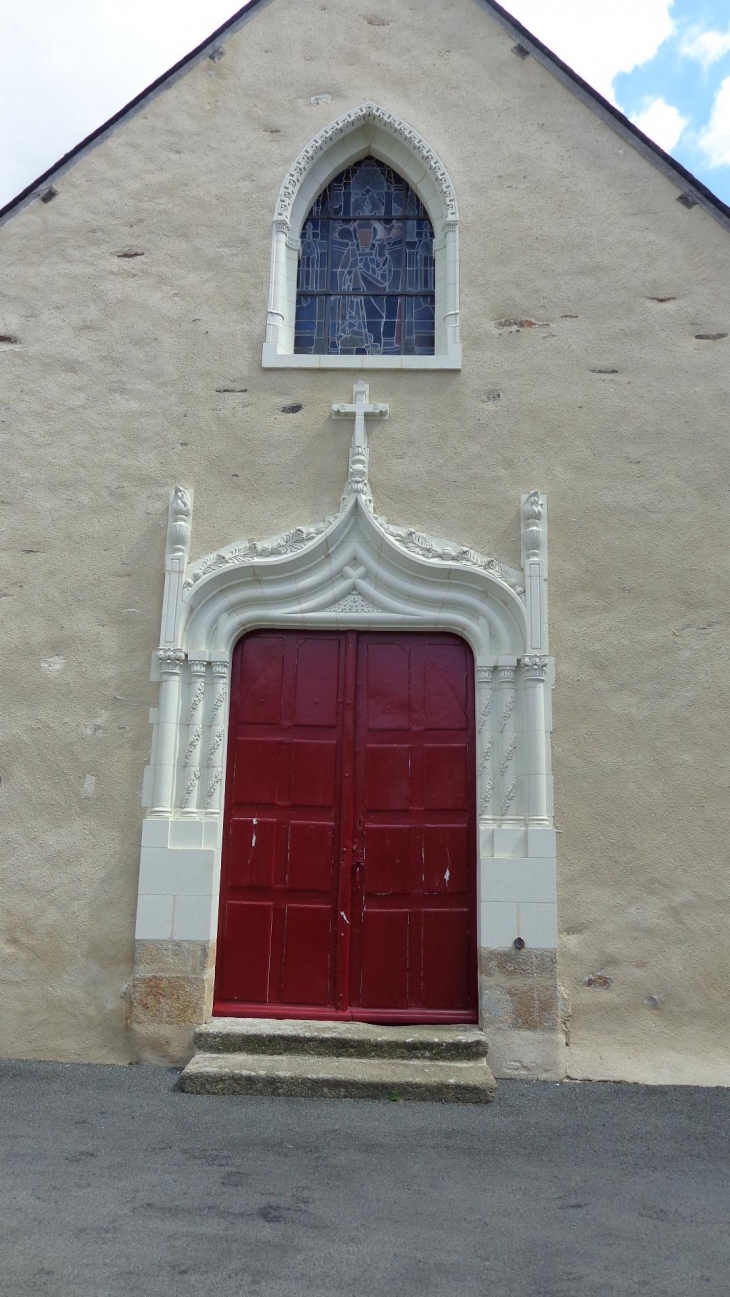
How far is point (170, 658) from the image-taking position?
5.09 metres

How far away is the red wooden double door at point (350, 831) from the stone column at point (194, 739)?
0.68ft

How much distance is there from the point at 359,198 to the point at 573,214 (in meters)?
1.38

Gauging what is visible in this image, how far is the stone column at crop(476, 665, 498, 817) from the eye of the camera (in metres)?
4.95

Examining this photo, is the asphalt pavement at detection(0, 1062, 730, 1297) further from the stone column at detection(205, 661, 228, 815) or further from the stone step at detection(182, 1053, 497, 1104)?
the stone column at detection(205, 661, 228, 815)

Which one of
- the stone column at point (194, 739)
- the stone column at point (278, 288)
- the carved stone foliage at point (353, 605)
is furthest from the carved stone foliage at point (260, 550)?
the stone column at point (278, 288)

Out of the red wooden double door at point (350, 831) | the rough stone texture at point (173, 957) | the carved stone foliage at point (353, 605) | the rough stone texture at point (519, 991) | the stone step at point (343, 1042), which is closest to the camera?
the stone step at point (343, 1042)

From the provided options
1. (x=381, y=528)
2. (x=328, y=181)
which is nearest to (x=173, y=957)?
(x=381, y=528)

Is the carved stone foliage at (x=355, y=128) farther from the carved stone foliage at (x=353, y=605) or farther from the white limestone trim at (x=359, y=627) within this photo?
the carved stone foliage at (x=353, y=605)

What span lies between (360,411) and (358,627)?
124cm

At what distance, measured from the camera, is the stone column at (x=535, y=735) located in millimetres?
4895

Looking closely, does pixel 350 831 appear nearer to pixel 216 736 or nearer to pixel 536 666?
pixel 216 736

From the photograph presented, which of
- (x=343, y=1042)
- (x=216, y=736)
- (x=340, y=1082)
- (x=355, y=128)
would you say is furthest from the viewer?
(x=355, y=128)

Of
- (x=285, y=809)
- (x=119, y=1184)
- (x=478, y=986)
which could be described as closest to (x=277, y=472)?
(x=285, y=809)

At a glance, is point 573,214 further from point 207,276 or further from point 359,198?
point 207,276
